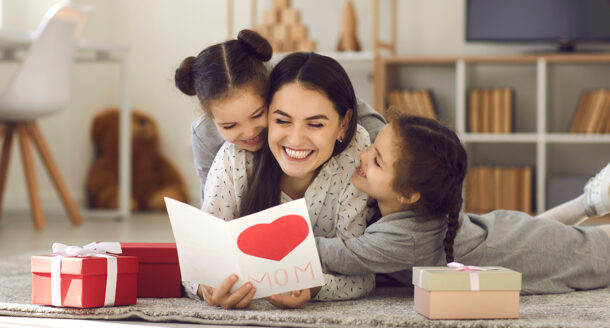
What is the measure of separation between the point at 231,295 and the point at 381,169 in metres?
0.35

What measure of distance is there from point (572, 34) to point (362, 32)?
0.99m

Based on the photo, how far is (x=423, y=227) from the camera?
1455 mm

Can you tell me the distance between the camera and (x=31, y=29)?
3.91m

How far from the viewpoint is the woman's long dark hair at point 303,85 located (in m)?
1.47

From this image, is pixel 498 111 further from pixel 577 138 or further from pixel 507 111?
pixel 577 138

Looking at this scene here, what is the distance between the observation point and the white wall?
12.9 feet

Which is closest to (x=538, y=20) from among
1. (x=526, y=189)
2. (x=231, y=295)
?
(x=526, y=189)

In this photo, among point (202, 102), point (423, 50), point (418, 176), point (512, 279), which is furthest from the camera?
point (423, 50)

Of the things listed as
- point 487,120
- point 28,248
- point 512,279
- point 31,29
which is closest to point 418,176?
point 512,279

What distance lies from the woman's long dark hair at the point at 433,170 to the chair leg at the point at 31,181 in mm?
1941

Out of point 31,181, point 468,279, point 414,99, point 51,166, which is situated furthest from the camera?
point 414,99

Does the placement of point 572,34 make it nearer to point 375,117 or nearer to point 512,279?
point 375,117

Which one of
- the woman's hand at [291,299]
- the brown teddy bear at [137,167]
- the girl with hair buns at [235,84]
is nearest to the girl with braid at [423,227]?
the woman's hand at [291,299]

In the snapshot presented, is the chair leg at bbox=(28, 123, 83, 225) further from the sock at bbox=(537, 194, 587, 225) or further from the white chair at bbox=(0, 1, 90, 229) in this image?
the sock at bbox=(537, 194, 587, 225)
